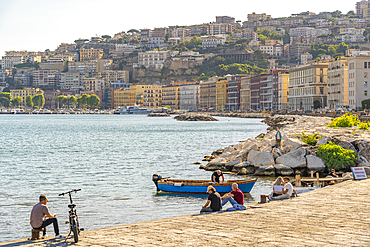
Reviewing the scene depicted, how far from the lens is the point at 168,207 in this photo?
62.7 feet

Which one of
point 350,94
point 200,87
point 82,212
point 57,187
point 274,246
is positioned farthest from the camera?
point 200,87

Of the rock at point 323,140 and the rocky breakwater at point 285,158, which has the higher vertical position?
the rock at point 323,140

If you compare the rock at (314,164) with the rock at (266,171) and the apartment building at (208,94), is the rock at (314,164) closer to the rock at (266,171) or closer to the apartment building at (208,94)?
the rock at (266,171)

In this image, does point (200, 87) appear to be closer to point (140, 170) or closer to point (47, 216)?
point (140, 170)

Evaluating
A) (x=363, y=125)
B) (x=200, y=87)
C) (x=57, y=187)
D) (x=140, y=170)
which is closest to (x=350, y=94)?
(x=363, y=125)

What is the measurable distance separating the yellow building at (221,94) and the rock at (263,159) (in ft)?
501

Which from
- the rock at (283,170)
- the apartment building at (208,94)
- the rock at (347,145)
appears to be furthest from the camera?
the apartment building at (208,94)

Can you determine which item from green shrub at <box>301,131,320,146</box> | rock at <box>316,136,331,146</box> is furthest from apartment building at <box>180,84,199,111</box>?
rock at <box>316,136,331,146</box>

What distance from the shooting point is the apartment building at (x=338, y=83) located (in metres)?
94.4

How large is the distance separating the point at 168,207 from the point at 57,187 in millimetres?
8121

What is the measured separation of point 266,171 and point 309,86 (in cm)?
8769

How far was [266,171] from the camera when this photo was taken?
26.1m

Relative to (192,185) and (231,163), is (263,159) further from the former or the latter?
(192,185)

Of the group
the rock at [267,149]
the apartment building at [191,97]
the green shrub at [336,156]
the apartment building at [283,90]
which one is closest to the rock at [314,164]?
the green shrub at [336,156]
